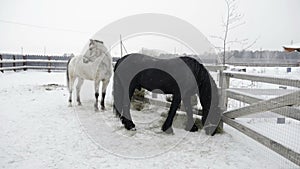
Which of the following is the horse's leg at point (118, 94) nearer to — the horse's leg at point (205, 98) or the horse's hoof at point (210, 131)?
the horse's leg at point (205, 98)

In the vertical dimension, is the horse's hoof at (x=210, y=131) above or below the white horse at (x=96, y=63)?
below

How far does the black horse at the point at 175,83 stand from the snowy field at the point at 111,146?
10.8 inches

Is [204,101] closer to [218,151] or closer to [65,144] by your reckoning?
[218,151]

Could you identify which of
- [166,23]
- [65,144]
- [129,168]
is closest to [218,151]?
[129,168]

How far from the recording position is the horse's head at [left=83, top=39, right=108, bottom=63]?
5043 millimetres

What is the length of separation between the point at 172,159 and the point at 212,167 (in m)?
0.54

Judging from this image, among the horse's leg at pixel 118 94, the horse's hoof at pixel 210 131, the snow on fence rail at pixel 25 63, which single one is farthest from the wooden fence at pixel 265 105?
the snow on fence rail at pixel 25 63

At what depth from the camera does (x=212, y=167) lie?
254 cm

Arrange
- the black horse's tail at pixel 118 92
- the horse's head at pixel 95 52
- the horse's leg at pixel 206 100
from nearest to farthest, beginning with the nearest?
the horse's leg at pixel 206 100 < the black horse's tail at pixel 118 92 < the horse's head at pixel 95 52

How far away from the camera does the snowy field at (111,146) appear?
8.54ft

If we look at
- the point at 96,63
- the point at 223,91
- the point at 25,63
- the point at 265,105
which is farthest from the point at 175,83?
the point at 25,63

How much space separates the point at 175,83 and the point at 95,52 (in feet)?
8.31

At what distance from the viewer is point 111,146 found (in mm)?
3098

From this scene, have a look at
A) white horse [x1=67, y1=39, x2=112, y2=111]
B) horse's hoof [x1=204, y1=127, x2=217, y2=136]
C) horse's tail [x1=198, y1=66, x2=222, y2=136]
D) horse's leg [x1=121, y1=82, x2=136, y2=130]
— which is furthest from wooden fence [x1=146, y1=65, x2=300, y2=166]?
white horse [x1=67, y1=39, x2=112, y2=111]
